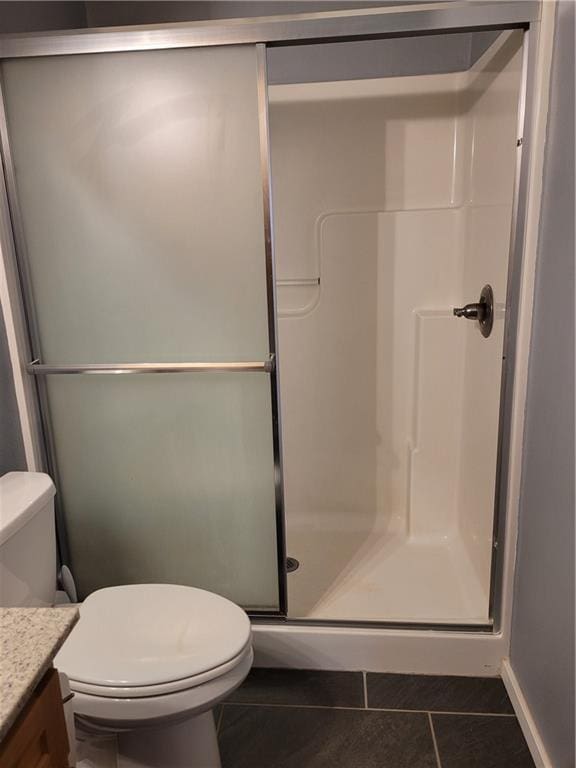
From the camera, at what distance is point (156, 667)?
1273 mm

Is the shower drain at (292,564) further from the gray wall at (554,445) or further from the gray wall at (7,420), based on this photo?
the gray wall at (7,420)

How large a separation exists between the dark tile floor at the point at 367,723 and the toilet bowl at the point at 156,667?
8.3 inches

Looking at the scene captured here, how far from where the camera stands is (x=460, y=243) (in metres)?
2.22

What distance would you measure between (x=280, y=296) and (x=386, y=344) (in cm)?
47

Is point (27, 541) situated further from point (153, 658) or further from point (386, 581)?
point (386, 581)

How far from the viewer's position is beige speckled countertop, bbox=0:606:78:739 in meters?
0.70

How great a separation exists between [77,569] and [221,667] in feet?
2.75

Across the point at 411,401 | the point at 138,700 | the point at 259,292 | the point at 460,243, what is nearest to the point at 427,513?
the point at 411,401

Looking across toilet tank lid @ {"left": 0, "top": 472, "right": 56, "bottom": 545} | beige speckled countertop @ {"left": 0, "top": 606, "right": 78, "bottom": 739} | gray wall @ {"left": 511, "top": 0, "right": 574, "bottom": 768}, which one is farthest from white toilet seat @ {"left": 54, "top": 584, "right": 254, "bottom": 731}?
gray wall @ {"left": 511, "top": 0, "right": 574, "bottom": 768}

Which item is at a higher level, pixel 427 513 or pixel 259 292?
pixel 259 292

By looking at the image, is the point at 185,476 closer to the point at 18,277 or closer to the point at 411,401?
the point at 18,277

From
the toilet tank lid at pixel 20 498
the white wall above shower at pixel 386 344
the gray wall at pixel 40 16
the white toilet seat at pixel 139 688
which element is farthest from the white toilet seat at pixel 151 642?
the gray wall at pixel 40 16

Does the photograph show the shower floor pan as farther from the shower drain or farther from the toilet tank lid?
the toilet tank lid

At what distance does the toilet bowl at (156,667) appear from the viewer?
1.25 m
